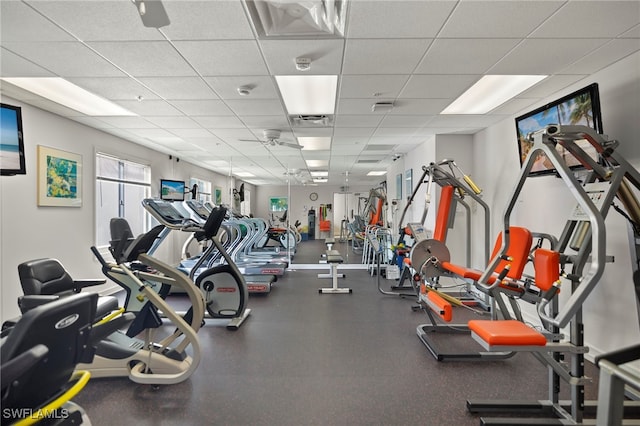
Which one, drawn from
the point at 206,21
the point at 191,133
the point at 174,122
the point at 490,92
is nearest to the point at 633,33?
the point at 490,92

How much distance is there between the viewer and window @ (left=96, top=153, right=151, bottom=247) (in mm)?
5273

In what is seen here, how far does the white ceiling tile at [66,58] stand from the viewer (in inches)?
95.0

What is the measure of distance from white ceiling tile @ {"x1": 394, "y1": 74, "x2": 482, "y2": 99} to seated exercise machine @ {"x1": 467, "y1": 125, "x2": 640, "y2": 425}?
4.16ft

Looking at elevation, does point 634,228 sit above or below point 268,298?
above

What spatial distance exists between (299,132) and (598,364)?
4.54m

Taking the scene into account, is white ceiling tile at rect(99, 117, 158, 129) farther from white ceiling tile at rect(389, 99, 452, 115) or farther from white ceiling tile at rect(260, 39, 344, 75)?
white ceiling tile at rect(389, 99, 452, 115)

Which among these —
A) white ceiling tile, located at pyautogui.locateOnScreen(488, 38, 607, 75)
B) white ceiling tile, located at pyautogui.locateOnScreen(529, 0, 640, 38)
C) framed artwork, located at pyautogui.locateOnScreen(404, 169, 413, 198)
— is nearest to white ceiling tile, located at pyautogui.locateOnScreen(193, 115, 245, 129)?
white ceiling tile, located at pyautogui.locateOnScreen(488, 38, 607, 75)

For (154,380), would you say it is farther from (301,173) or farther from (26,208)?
(301,173)

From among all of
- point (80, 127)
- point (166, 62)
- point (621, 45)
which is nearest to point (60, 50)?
point (166, 62)

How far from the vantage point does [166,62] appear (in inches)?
106

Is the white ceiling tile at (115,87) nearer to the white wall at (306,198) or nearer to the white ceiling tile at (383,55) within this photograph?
the white ceiling tile at (383,55)

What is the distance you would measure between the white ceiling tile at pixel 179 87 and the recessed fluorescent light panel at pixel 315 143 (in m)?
2.30

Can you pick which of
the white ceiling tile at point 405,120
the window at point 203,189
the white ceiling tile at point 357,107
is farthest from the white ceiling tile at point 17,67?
the window at point 203,189

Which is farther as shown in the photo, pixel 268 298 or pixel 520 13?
pixel 268 298
